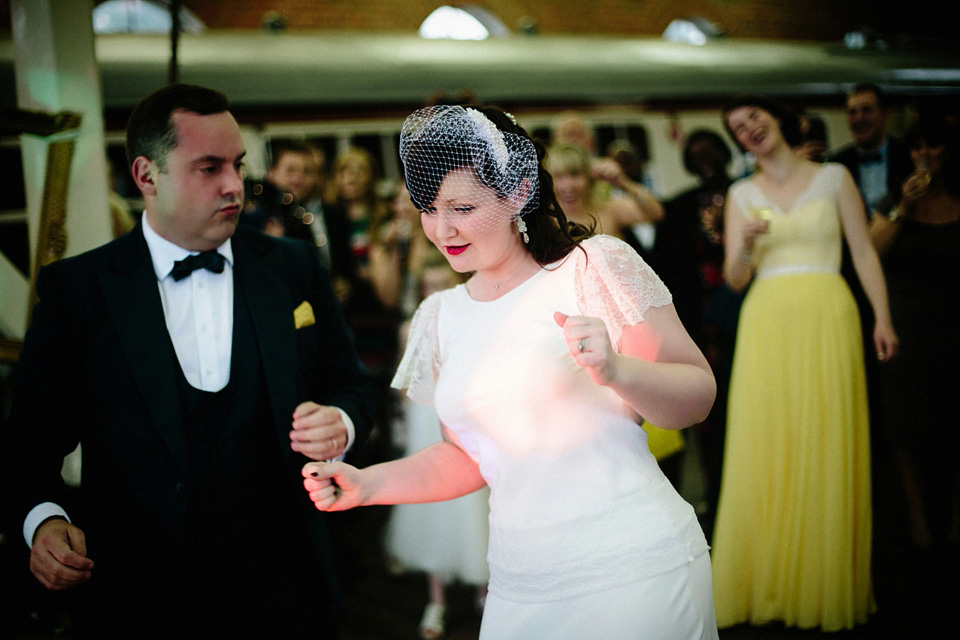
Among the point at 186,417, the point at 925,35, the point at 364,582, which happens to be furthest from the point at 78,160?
the point at 925,35

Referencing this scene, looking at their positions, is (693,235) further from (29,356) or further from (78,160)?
(29,356)

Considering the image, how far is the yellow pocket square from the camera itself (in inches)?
73.2

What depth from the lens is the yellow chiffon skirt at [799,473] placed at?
9.56ft

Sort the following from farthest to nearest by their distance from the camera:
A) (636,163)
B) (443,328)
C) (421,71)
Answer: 1. (421,71)
2. (636,163)
3. (443,328)

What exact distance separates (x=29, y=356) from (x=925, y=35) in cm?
595

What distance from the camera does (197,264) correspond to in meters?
1.77

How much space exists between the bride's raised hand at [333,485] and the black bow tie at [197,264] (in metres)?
0.58

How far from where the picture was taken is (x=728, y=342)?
3979mm

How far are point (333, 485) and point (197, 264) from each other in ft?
2.13

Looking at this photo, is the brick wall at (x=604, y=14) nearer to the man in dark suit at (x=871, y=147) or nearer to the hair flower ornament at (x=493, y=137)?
the man in dark suit at (x=871, y=147)

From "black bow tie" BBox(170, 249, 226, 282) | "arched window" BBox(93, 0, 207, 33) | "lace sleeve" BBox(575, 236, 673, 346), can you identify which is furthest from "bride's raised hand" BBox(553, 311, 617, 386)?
"arched window" BBox(93, 0, 207, 33)

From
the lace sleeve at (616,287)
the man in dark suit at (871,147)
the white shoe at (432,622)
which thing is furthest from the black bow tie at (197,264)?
the man in dark suit at (871,147)

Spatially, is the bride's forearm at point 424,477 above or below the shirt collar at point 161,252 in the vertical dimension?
below

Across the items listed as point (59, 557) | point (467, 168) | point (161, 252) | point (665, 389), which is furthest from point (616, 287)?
point (59, 557)
